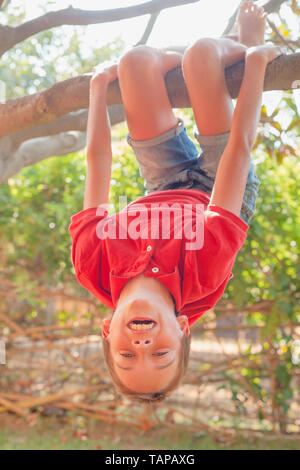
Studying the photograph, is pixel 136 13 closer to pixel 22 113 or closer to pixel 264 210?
pixel 22 113

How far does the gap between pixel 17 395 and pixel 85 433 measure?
2.10 ft

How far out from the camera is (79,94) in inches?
69.9

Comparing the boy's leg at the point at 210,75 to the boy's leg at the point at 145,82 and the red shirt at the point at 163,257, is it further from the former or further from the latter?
the red shirt at the point at 163,257

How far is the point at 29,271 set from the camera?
4.20 metres

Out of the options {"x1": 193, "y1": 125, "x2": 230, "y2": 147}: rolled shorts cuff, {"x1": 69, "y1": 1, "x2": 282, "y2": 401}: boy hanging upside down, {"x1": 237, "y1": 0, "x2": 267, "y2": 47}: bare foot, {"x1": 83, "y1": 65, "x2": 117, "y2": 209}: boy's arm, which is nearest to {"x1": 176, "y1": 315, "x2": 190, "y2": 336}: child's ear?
{"x1": 69, "y1": 1, "x2": 282, "y2": 401}: boy hanging upside down

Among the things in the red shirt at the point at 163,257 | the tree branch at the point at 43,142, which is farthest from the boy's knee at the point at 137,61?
the tree branch at the point at 43,142

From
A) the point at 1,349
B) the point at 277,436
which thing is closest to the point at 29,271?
the point at 1,349

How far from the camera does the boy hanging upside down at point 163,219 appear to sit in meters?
1.41

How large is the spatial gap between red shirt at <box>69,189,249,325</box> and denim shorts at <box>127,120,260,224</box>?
0.26m

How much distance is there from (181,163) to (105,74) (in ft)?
1.43

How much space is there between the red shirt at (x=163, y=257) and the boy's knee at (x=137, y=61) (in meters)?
0.45

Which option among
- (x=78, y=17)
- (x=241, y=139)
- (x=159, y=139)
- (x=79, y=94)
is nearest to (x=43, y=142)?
(x=78, y=17)

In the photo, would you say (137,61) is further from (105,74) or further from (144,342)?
(144,342)

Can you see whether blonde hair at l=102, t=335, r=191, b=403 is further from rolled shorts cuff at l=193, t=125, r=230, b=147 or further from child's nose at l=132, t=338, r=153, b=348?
rolled shorts cuff at l=193, t=125, r=230, b=147
